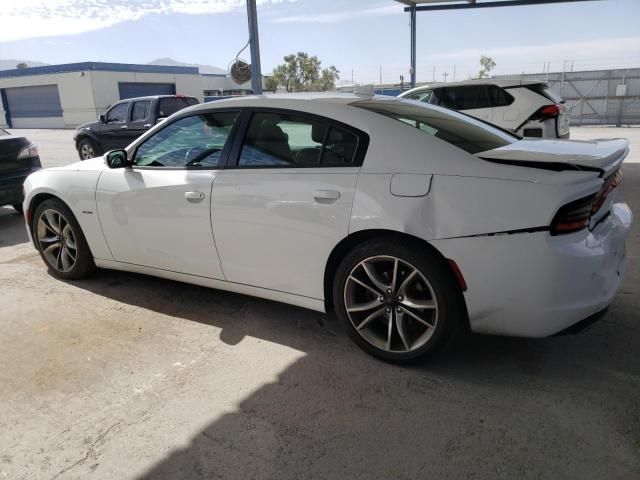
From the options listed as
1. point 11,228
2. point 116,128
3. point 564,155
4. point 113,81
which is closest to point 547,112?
point 564,155

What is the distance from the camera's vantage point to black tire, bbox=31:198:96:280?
4223 millimetres

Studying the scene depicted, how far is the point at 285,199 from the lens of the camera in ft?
9.94

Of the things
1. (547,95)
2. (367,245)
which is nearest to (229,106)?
(367,245)

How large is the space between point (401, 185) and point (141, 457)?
1.85 m

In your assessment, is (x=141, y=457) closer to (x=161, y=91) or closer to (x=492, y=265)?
(x=492, y=265)

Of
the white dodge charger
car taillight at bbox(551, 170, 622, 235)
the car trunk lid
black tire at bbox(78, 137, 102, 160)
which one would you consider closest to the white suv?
the white dodge charger

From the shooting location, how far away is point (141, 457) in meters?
2.29

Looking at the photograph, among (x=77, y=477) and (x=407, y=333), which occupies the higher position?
(x=407, y=333)

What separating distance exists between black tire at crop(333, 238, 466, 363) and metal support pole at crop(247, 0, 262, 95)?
27.1 ft

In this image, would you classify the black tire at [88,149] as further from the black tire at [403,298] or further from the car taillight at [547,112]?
the black tire at [403,298]

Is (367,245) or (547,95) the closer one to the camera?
(367,245)

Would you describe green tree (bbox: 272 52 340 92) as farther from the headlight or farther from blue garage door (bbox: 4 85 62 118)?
the headlight

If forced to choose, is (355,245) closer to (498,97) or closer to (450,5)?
(498,97)

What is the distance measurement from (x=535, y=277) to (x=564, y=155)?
2.36 ft
